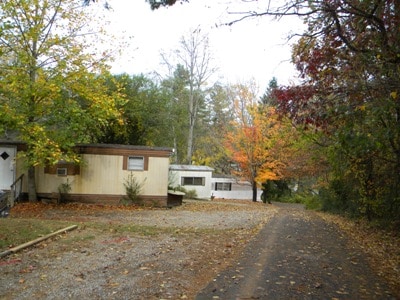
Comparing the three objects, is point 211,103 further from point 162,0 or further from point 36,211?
point 162,0

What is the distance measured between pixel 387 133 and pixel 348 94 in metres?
1.15

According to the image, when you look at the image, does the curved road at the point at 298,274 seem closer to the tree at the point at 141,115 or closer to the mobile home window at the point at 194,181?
the tree at the point at 141,115

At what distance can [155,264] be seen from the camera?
6281 mm

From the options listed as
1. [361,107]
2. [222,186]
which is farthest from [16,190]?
[222,186]

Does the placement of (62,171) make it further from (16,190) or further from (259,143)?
(259,143)

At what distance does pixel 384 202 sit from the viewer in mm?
12344

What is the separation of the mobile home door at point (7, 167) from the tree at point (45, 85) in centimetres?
170

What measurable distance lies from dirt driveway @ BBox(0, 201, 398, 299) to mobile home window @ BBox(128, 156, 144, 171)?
7.62 m

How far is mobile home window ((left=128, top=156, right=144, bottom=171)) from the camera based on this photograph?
17.9 metres

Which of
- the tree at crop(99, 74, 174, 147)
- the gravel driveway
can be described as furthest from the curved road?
the tree at crop(99, 74, 174, 147)

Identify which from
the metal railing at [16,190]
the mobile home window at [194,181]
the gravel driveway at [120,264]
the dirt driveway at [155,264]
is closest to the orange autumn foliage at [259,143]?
the mobile home window at [194,181]

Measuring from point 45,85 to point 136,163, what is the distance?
5.56 meters

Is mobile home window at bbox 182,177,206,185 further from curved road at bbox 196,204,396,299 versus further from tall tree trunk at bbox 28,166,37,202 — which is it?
curved road at bbox 196,204,396,299

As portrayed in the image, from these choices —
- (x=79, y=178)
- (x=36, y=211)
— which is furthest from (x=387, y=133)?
(x=79, y=178)
